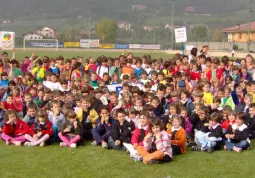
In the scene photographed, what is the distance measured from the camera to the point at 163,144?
7.22 metres

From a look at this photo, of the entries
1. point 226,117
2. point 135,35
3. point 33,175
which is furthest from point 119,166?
point 135,35

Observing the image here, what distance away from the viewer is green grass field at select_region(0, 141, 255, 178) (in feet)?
22.2

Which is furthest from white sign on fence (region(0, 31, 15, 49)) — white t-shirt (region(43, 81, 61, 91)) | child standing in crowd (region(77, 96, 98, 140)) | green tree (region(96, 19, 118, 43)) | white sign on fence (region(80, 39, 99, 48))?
green tree (region(96, 19, 118, 43))

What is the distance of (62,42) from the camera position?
7388 centimetres

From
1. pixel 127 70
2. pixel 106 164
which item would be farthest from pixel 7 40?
pixel 106 164

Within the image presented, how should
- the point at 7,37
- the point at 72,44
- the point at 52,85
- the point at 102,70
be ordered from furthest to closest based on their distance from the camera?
1. the point at 72,44
2. the point at 7,37
3. the point at 102,70
4. the point at 52,85

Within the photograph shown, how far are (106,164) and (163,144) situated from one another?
3.16 ft

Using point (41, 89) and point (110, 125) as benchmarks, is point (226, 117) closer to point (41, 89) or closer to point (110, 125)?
point (110, 125)

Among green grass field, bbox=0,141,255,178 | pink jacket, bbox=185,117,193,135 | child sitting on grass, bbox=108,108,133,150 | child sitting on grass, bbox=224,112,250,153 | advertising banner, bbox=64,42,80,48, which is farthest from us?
→ advertising banner, bbox=64,42,80,48

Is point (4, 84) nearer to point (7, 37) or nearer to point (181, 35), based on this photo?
point (181, 35)

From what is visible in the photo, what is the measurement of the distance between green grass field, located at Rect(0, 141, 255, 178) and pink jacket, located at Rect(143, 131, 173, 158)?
215 millimetres

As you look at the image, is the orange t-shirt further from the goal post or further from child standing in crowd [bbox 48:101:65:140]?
the goal post

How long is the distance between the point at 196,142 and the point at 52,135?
270 cm

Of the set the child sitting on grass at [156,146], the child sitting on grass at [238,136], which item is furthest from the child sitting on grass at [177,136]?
the child sitting on grass at [238,136]
